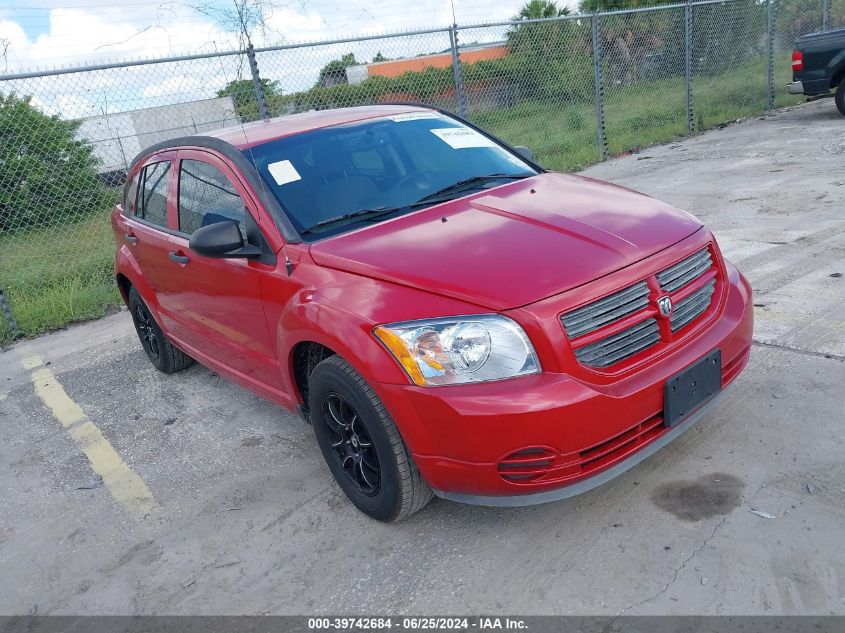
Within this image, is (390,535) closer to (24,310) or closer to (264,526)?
(264,526)

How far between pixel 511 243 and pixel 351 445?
113 centimetres

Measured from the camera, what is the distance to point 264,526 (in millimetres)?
3314

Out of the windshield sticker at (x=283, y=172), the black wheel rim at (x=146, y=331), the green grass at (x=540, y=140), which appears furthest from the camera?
the green grass at (x=540, y=140)

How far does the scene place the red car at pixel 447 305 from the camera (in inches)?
102

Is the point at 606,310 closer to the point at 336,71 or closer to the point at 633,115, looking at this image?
the point at 336,71

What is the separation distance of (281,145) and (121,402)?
240 centimetres

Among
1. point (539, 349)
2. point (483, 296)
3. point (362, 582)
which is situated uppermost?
point (483, 296)

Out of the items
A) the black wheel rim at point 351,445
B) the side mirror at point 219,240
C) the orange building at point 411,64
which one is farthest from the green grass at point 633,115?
the black wheel rim at point 351,445

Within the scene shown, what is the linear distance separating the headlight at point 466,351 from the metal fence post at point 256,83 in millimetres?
6388

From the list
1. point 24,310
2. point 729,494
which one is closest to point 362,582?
point 729,494

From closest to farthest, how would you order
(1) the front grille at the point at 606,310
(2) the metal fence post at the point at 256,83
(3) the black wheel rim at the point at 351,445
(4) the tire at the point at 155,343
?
(1) the front grille at the point at 606,310 → (3) the black wheel rim at the point at 351,445 → (4) the tire at the point at 155,343 → (2) the metal fence post at the point at 256,83

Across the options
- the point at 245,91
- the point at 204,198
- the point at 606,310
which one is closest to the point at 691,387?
the point at 606,310

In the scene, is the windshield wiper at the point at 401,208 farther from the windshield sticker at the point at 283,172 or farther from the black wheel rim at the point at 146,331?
the black wheel rim at the point at 146,331

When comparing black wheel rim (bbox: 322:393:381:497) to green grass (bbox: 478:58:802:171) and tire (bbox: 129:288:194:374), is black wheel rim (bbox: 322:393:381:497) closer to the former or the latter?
tire (bbox: 129:288:194:374)
